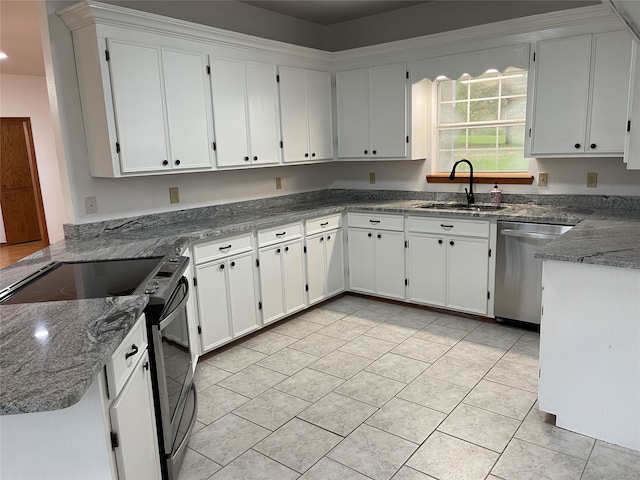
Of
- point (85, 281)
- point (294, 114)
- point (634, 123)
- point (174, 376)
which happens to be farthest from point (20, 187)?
point (634, 123)

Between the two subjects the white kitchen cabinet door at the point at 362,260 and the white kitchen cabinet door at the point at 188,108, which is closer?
the white kitchen cabinet door at the point at 188,108

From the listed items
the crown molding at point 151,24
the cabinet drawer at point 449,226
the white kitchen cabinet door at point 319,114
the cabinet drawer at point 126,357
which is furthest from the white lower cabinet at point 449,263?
the cabinet drawer at point 126,357

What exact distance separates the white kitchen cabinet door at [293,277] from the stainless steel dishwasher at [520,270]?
158 cm

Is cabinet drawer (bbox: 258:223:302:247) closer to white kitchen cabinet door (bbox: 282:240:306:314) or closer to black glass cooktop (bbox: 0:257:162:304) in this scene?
white kitchen cabinet door (bbox: 282:240:306:314)

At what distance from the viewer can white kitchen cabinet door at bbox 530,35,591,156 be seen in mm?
3408

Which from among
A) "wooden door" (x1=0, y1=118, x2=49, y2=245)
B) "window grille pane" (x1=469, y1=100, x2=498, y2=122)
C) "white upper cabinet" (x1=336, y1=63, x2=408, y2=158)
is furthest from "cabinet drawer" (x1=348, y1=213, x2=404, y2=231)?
"wooden door" (x1=0, y1=118, x2=49, y2=245)

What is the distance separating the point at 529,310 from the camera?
3.56 m

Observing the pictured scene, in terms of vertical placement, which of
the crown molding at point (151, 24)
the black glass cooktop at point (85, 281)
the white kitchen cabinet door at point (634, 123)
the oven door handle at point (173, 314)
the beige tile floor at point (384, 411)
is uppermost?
the crown molding at point (151, 24)

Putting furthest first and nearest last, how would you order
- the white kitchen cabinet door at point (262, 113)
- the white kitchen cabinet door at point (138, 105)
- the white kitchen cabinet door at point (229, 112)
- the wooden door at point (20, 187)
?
the wooden door at point (20, 187)
the white kitchen cabinet door at point (262, 113)
the white kitchen cabinet door at point (229, 112)
the white kitchen cabinet door at point (138, 105)

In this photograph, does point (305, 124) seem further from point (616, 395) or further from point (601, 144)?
point (616, 395)

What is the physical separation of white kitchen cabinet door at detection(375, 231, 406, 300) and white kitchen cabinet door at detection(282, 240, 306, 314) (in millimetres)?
749

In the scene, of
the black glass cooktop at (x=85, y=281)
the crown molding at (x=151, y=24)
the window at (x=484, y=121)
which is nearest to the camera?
the black glass cooktop at (x=85, y=281)

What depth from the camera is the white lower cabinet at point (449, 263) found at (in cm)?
376

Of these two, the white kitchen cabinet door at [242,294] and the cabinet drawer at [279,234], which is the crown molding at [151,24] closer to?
the cabinet drawer at [279,234]
